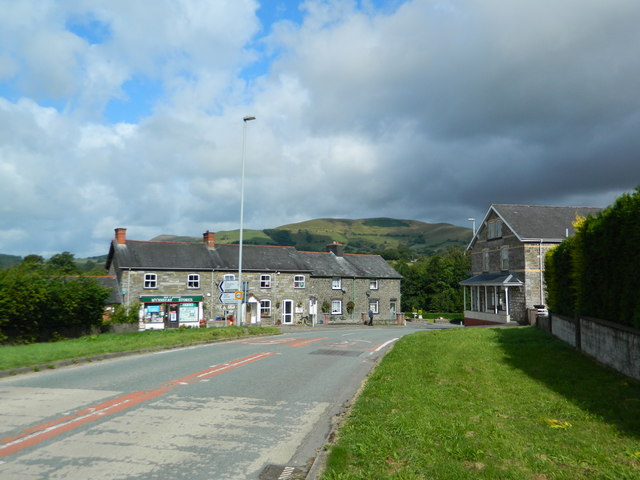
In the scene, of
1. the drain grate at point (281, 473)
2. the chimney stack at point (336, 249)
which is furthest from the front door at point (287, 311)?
the drain grate at point (281, 473)

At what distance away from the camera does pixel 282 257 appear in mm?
51750

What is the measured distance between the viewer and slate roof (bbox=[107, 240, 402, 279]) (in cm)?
4450

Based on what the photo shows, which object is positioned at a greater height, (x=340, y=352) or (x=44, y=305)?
(x=44, y=305)

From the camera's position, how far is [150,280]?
144 ft

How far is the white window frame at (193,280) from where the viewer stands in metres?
45.5

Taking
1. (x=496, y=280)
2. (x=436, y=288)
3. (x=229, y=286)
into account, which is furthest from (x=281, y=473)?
(x=436, y=288)

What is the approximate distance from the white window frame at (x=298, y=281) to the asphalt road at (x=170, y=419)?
35.2 metres

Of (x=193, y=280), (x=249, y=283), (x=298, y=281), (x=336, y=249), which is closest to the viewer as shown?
(x=193, y=280)

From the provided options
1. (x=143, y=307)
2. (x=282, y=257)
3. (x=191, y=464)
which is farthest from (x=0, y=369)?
(x=282, y=257)

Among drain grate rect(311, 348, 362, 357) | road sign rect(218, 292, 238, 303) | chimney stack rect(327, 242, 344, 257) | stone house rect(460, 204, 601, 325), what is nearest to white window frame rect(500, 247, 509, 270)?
stone house rect(460, 204, 601, 325)

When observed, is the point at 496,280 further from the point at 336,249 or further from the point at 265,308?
the point at 336,249

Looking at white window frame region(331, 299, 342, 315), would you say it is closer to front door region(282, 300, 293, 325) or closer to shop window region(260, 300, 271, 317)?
front door region(282, 300, 293, 325)

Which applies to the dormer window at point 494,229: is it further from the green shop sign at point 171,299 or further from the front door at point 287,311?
the green shop sign at point 171,299

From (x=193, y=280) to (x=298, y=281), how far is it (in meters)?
10.7
